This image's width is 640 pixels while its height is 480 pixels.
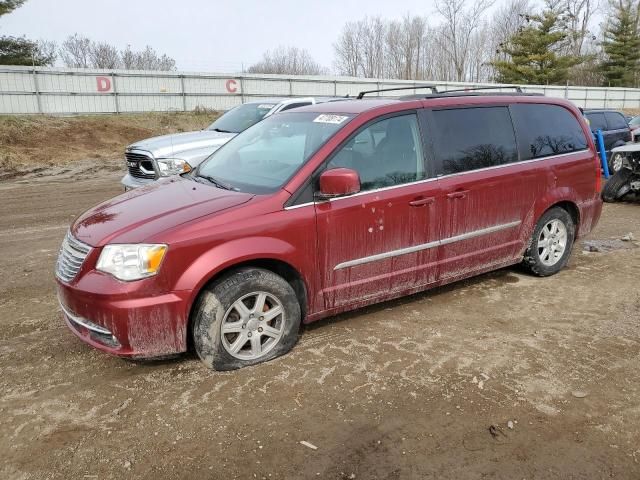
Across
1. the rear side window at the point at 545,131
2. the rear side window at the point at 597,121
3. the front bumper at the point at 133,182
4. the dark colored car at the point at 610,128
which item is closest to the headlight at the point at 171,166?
the front bumper at the point at 133,182

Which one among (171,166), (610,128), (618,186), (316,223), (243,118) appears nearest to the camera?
(316,223)

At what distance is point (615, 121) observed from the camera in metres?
14.1

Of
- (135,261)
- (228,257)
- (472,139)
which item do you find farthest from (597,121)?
(135,261)

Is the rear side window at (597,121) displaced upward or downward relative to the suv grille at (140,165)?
upward

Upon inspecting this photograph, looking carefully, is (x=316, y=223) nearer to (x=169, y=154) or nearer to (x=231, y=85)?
(x=169, y=154)

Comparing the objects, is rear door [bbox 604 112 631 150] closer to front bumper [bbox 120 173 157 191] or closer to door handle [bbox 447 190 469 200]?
door handle [bbox 447 190 469 200]

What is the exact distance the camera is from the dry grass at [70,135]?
16688 millimetres

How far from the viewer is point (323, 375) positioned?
11.7ft

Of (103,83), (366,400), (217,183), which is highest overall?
(103,83)

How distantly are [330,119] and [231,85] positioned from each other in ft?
70.5

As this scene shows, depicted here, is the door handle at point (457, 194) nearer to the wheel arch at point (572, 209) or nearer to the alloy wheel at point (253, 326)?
the wheel arch at point (572, 209)

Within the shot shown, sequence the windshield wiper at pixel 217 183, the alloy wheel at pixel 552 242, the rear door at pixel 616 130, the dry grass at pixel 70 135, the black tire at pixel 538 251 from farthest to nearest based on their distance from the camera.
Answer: the dry grass at pixel 70 135 → the rear door at pixel 616 130 → the alloy wheel at pixel 552 242 → the black tire at pixel 538 251 → the windshield wiper at pixel 217 183

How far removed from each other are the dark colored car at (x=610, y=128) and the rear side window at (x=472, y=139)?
10.1 metres

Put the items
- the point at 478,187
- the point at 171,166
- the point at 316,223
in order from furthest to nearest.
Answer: the point at 171,166
the point at 478,187
the point at 316,223
